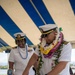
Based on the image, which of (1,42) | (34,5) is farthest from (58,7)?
(1,42)

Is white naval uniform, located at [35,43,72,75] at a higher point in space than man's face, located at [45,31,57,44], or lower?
lower

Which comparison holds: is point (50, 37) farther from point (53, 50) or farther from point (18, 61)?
point (18, 61)

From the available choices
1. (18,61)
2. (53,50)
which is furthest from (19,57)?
(53,50)

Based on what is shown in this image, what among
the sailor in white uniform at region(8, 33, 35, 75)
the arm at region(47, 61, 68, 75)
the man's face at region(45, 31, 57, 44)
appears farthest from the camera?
the sailor in white uniform at region(8, 33, 35, 75)

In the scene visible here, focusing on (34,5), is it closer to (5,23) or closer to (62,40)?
(5,23)

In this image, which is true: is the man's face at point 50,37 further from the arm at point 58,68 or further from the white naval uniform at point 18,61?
the white naval uniform at point 18,61

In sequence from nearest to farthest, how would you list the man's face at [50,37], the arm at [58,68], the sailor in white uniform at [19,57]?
the arm at [58,68], the man's face at [50,37], the sailor in white uniform at [19,57]

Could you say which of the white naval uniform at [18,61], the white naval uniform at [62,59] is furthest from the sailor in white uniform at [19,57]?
the white naval uniform at [62,59]

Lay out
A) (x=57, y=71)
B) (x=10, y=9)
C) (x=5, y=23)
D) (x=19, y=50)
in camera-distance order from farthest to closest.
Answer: (x=5, y=23)
(x=10, y=9)
(x=19, y=50)
(x=57, y=71)

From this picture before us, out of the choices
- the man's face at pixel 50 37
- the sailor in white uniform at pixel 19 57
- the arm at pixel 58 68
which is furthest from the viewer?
the sailor in white uniform at pixel 19 57

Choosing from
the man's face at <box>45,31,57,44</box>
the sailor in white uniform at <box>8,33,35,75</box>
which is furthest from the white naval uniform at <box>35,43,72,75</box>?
the sailor in white uniform at <box>8,33,35,75</box>

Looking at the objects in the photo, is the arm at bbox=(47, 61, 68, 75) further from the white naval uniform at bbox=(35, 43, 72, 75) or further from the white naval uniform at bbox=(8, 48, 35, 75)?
the white naval uniform at bbox=(8, 48, 35, 75)

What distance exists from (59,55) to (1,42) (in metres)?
5.35

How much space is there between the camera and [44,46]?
2.04m
